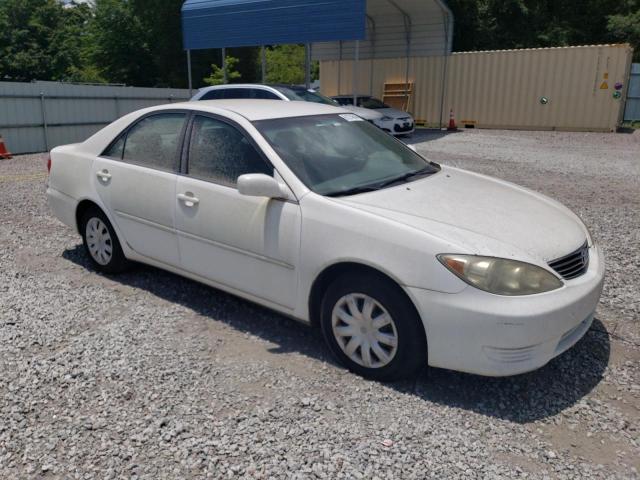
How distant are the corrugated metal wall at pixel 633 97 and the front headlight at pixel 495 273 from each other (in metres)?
21.0

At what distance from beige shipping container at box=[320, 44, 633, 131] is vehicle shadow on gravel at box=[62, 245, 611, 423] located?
17742mm

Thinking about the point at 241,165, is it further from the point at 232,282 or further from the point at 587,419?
the point at 587,419

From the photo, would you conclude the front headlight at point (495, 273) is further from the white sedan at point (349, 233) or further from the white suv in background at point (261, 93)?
the white suv in background at point (261, 93)

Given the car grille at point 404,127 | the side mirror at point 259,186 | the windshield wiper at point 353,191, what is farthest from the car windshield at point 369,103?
the side mirror at point 259,186

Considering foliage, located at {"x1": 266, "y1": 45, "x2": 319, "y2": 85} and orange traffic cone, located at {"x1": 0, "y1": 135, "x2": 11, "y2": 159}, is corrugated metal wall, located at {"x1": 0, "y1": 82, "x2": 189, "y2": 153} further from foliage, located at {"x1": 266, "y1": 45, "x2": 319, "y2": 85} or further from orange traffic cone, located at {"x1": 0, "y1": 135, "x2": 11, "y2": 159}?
foliage, located at {"x1": 266, "y1": 45, "x2": 319, "y2": 85}

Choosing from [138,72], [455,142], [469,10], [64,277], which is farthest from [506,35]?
[64,277]

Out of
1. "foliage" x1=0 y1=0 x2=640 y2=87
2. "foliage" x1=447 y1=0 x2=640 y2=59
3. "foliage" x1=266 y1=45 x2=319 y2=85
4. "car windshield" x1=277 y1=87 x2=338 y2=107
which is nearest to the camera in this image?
"car windshield" x1=277 y1=87 x2=338 y2=107

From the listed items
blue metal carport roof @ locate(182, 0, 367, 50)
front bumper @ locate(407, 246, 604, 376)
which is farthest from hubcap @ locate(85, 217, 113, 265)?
blue metal carport roof @ locate(182, 0, 367, 50)

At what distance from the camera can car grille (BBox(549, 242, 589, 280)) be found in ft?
10.6

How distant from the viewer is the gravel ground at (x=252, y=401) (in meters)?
2.72

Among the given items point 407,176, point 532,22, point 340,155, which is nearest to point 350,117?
point 340,155

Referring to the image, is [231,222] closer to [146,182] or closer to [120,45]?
[146,182]

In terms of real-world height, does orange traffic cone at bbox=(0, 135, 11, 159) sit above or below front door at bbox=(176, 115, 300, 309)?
below

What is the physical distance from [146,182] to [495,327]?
2.86 meters
